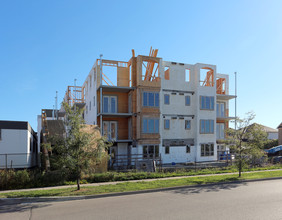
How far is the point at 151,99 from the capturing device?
1084 inches

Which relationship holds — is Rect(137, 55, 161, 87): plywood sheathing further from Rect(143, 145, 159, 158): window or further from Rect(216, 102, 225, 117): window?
Rect(216, 102, 225, 117): window

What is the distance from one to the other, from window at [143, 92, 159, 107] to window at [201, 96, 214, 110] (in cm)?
685

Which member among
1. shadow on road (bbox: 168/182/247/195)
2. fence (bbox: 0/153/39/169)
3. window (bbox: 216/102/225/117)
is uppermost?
window (bbox: 216/102/225/117)

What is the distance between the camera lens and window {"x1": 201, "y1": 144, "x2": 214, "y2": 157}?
30.6 metres

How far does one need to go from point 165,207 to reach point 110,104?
20095 mm

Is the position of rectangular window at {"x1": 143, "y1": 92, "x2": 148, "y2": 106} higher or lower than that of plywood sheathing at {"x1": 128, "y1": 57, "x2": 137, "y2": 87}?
lower

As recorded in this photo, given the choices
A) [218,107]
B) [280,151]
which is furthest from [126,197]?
[280,151]

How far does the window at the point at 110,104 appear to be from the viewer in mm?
27938

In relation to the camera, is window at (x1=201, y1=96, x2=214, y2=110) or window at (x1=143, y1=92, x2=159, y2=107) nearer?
window at (x1=143, y1=92, x2=159, y2=107)

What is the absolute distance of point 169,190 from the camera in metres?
12.8

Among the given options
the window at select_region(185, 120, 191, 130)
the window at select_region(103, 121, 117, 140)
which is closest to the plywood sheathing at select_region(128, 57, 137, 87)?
the window at select_region(103, 121, 117, 140)

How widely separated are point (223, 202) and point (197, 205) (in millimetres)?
1235

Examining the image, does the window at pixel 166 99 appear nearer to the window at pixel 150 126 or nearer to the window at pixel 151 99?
the window at pixel 151 99

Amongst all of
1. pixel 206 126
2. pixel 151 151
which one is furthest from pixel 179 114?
pixel 151 151
